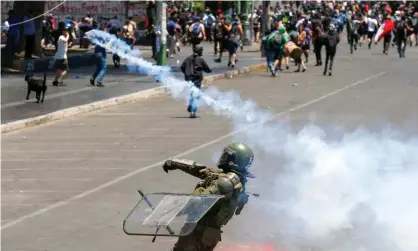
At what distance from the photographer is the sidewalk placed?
69.4 ft

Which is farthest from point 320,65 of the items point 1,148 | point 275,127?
point 1,148

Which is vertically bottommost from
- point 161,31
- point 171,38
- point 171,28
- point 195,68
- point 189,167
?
point 171,38

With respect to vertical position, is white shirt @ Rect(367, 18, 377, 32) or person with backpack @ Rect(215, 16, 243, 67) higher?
person with backpack @ Rect(215, 16, 243, 67)

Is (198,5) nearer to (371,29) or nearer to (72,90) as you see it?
(371,29)

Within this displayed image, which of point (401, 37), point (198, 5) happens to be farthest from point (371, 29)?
point (198, 5)

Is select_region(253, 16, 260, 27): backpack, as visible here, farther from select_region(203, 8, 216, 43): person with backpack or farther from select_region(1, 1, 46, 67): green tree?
select_region(1, 1, 46, 67): green tree

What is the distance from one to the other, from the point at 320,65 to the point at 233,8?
2389 centimetres

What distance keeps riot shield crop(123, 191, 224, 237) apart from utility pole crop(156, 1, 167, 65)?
24.0 m

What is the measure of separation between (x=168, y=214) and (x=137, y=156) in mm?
9249

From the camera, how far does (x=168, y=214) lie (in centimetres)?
604

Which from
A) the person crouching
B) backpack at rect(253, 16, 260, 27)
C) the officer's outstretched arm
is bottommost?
backpack at rect(253, 16, 260, 27)

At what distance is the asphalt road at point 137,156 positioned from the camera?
32.6ft

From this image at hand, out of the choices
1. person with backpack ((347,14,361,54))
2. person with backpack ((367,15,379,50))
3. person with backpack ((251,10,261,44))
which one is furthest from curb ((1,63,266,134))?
person with backpack ((367,15,379,50))

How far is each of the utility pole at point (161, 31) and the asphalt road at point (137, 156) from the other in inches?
125
